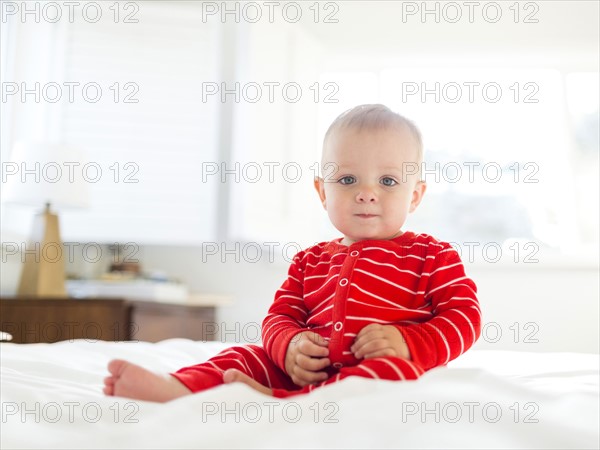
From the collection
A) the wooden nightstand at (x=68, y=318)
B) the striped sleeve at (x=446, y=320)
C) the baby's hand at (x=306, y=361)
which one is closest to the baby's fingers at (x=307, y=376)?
the baby's hand at (x=306, y=361)

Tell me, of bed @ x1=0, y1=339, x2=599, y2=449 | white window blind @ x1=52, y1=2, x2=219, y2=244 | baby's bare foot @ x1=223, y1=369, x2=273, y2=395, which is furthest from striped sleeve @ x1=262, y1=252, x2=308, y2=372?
white window blind @ x1=52, y1=2, x2=219, y2=244

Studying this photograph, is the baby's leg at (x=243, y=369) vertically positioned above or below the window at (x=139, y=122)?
below

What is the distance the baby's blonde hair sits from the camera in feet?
4.01

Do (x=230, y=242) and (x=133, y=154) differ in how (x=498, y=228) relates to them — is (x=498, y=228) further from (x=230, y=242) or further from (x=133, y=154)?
(x=133, y=154)

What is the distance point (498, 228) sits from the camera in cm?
414

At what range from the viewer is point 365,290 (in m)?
1.18

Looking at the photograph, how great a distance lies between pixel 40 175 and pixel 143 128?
929mm

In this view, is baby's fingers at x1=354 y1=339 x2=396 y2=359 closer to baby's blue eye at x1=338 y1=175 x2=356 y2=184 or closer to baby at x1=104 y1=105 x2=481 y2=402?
baby at x1=104 y1=105 x2=481 y2=402

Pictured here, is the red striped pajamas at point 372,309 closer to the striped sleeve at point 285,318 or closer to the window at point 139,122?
the striped sleeve at point 285,318

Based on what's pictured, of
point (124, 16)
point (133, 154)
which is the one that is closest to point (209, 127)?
point (133, 154)

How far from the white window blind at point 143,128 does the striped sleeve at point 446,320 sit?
2809 millimetres

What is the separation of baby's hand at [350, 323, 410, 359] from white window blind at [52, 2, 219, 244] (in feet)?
9.48

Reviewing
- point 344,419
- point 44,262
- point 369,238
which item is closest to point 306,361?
point 369,238

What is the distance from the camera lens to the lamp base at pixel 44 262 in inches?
121
